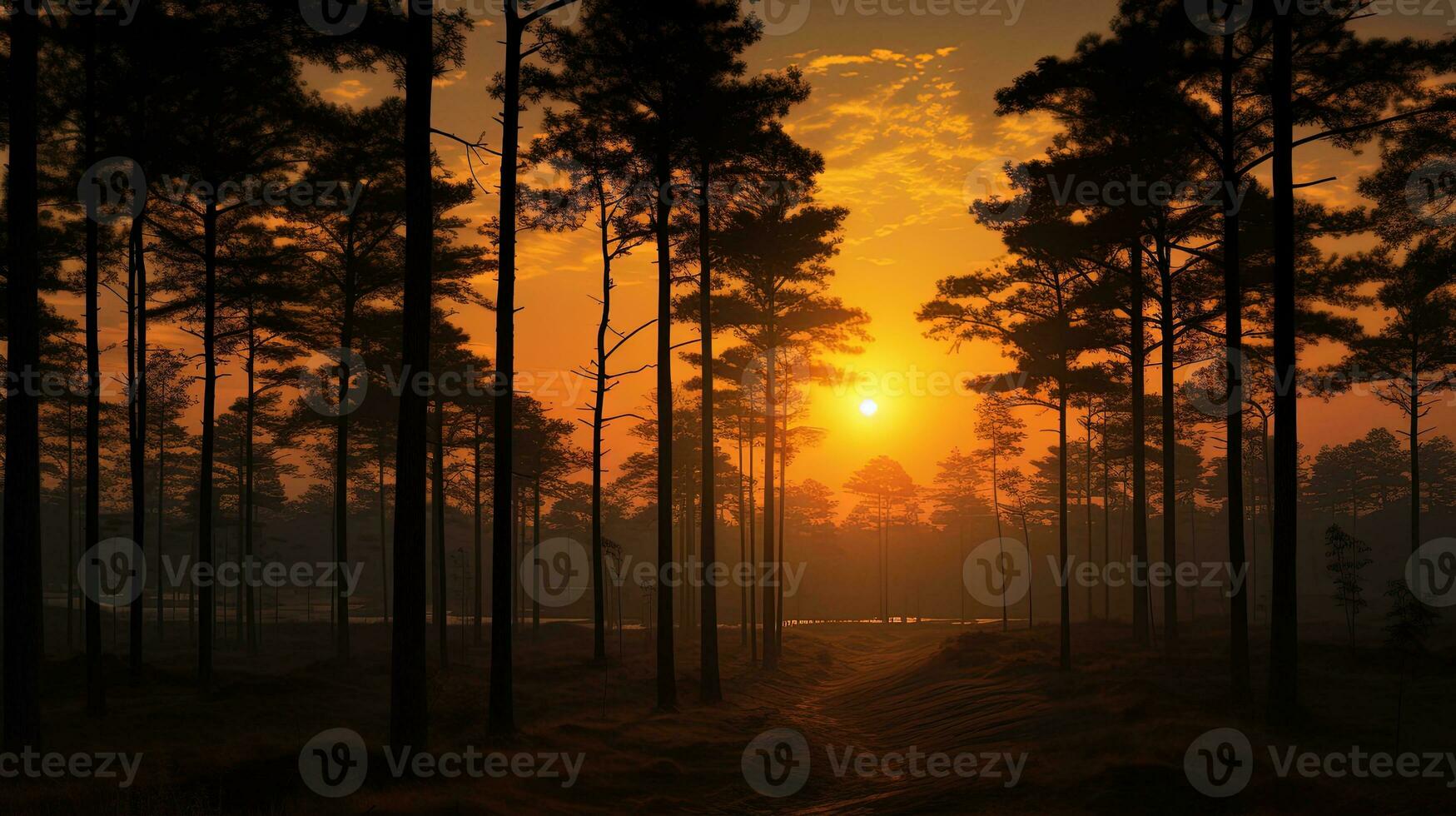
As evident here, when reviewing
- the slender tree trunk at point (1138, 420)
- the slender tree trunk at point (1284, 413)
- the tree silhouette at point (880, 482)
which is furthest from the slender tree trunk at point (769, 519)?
the tree silhouette at point (880, 482)

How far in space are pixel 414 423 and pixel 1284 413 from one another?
38.3ft

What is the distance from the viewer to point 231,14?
14.0 metres

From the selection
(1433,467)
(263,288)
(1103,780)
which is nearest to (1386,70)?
(1103,780)

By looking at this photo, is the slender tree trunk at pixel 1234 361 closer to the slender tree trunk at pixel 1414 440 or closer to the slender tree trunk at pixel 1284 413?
the slender tree trunk at pixel 1284 413

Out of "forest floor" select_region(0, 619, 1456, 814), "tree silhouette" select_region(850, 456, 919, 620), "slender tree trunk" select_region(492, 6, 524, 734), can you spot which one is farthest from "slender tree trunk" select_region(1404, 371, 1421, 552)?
"tree silhouette" select_region(850, 456, 919, 620)

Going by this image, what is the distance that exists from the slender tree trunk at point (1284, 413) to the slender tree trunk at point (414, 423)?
11.1 m

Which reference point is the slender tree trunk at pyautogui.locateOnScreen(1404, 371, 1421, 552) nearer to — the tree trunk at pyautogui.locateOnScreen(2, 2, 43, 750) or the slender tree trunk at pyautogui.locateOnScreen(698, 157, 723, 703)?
the slender tree trunk at pyautogui.locateOnScreen(698, 157, 723, 703)

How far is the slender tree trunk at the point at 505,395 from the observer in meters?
12.8

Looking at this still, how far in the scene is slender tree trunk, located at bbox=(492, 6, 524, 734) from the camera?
12828mm

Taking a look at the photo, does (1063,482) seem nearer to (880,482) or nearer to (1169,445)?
(1169,445)

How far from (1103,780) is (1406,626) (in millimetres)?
5595

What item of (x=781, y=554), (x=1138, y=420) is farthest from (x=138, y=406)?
(x=1138, y=420)

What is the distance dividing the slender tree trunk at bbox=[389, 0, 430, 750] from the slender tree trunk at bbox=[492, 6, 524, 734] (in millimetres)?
2431

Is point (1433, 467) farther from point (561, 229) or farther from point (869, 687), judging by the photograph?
point (561, 229)
